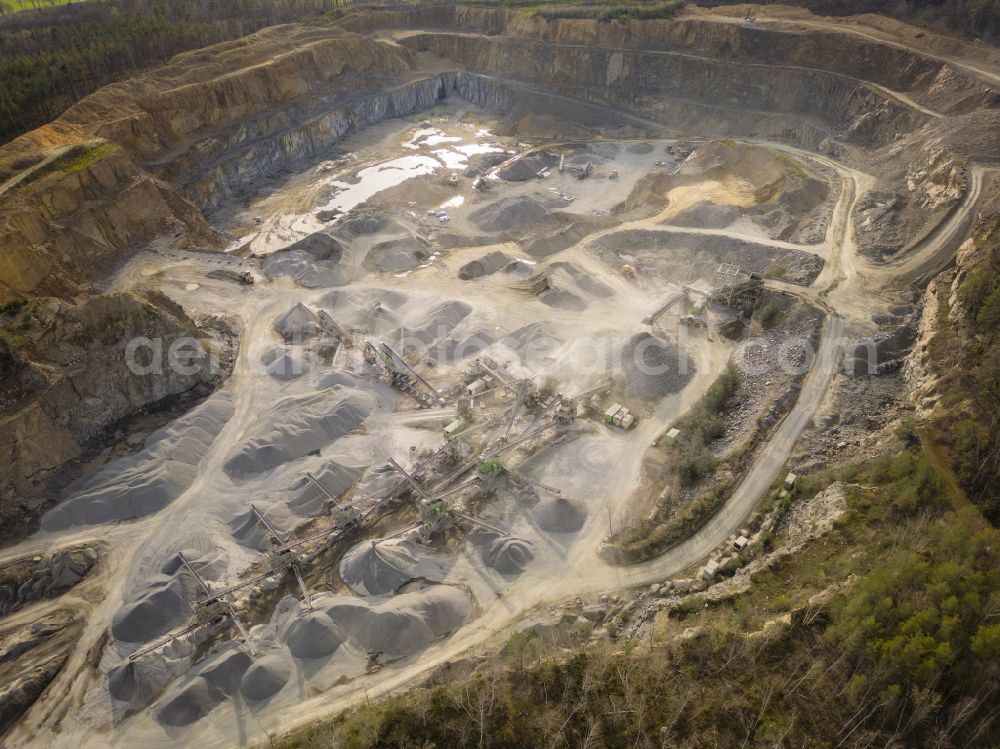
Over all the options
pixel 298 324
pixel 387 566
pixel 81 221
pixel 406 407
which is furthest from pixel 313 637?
pixel 81 221

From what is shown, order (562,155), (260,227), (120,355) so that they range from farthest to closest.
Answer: (562,155) → (260,227) → (120,355)

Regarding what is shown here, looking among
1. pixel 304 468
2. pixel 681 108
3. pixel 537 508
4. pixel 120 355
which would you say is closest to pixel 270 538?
pixel 304 468

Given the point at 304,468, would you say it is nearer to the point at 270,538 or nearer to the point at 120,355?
the point at 270,538

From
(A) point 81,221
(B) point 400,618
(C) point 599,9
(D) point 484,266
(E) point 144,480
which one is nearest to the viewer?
(B) point 400,618

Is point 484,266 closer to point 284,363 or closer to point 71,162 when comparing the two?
point 284,363

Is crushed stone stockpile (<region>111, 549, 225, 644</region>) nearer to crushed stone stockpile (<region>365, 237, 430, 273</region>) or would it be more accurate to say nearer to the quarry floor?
the quarry floor

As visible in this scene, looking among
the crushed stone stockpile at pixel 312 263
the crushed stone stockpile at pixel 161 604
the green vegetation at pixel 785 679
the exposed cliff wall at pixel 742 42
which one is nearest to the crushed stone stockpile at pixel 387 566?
the green vegetation at pixel 785 679
